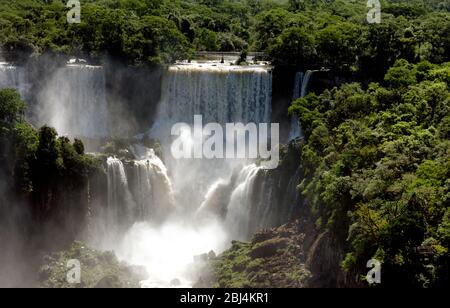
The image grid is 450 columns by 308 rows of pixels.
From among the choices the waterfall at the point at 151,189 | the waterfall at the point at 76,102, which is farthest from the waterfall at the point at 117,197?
the waterfall at the point at 76,102

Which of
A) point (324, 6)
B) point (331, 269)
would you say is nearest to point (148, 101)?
point (331, 269)

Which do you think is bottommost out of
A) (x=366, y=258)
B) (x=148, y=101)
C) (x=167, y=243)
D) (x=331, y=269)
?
(x=167, y=243)

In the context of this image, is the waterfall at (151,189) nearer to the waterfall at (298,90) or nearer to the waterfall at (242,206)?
the waterfall at (242,206)

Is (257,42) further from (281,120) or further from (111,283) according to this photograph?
(111,283)

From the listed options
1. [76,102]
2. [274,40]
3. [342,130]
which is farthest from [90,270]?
[274,40]

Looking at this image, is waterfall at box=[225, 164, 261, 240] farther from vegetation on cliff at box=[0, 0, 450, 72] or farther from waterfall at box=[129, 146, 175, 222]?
vegetation on cliff at box=[0, 0, 450, 72]

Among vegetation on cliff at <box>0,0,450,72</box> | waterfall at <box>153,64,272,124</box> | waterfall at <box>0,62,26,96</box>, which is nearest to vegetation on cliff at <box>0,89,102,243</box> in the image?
waterfall at <box>0,62,26,96</box>
